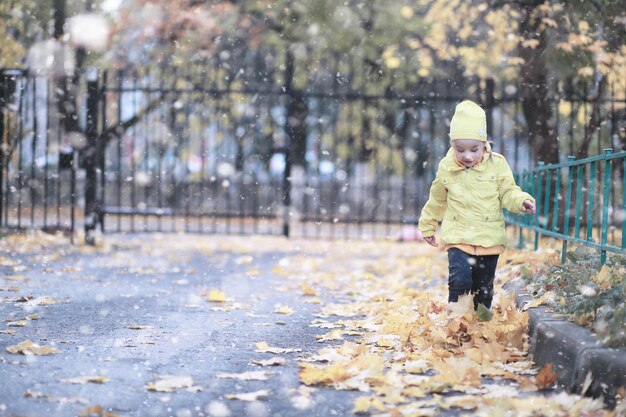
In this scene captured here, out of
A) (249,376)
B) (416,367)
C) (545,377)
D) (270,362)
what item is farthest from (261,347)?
(545,377)

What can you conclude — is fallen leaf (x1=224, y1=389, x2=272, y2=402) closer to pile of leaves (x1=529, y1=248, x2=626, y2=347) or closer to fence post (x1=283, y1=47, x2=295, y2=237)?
pile of leaves (x1=529, y1=248, x2=626, y2=347)

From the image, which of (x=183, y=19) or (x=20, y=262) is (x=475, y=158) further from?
(x=183, y=19)

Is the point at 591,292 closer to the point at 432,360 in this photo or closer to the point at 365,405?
the point at 432,360

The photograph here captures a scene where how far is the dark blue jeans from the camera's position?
5.21 m

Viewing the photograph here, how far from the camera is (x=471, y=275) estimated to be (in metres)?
5.34

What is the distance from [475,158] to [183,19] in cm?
1372

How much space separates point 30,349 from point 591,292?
311cm

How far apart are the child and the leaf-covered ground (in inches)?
9.3

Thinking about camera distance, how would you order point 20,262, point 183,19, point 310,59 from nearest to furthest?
1. point 20,262
2. point 183,19
3. point 310,59

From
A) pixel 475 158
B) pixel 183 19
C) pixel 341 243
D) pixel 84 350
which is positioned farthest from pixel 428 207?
pixel 183 19

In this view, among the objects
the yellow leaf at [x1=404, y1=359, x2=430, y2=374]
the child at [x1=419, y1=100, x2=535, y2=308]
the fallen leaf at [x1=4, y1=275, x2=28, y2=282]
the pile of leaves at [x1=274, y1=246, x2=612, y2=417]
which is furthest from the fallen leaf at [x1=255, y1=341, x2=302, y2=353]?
the fallen leaf at [x1=4, y1=275, x2=28, y2=282]

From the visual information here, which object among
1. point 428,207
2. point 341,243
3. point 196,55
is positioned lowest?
point 341,243

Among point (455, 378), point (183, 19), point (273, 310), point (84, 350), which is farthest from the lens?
point (183, 19)

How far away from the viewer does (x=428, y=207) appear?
5.48m
